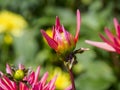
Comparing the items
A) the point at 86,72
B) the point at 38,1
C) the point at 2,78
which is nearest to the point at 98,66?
the point at 86,72

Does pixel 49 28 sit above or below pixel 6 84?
below

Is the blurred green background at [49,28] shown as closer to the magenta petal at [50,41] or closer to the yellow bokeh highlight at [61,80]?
the yellow bokeh highlight at [61,80]

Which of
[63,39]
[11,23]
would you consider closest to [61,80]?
[11,23]

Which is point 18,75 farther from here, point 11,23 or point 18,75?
point 11,23

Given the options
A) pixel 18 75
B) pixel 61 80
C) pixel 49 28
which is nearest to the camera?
pixel 18 75

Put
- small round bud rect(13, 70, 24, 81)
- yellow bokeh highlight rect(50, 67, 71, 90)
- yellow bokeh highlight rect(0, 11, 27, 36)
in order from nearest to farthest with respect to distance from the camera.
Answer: small round bud rect(13, 70, 24, 81)
yellow bokeh highlight rect(50, 67, 71, 90)
yellow bokeh highlight rect(0, 11, 27, 36)

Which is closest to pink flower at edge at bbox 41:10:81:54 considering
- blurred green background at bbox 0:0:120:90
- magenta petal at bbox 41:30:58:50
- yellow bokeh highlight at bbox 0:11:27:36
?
magenta petal at bbox 41:30:58:50

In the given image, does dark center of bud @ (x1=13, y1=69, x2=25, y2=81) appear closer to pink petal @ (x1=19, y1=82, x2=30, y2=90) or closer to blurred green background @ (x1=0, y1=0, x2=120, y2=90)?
pink petal @ (x1=19, y1=82, x2=30, y2=90)
